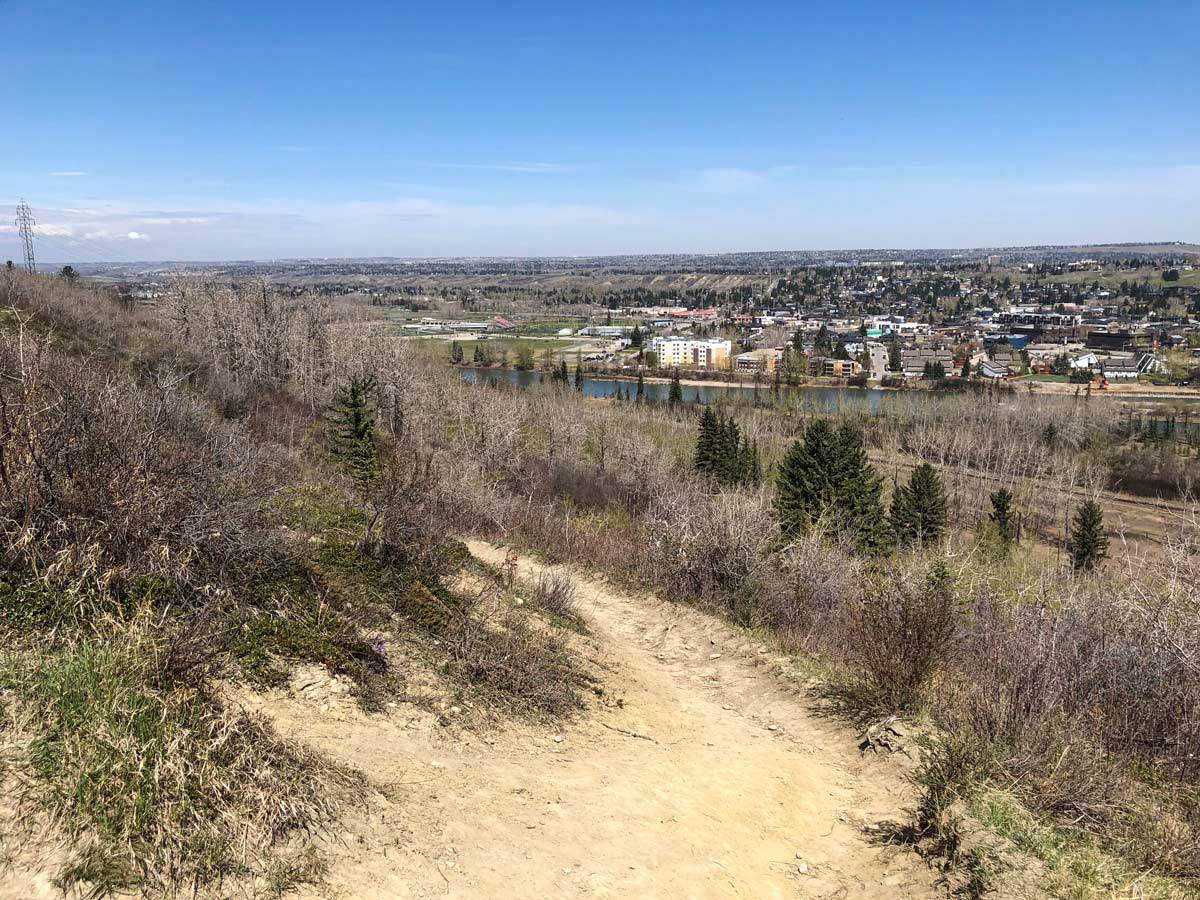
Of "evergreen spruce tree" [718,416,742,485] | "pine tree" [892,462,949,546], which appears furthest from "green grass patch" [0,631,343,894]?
"evergreen spruce tree" [718,416,742,485]

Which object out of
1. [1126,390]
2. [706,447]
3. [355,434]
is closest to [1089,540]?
[706,447]

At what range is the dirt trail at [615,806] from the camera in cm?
396

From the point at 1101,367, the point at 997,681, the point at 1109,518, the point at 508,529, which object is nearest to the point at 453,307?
the point at 1101,367

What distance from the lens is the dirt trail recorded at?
13.0 ft

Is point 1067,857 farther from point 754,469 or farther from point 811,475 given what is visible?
point 754,469

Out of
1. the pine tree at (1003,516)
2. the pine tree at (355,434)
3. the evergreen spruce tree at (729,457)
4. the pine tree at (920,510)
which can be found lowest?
the pine tree at (1003,516)

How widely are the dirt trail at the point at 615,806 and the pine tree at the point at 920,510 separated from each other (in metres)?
24.4

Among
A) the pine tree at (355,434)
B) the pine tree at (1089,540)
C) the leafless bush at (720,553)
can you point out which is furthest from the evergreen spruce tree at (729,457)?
the leafless bush at (720,553)

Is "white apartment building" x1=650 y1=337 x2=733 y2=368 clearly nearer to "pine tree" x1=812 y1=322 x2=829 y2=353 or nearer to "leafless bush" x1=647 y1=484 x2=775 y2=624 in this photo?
"pine tree" x1=812 y1=322 x2=829 y2=353

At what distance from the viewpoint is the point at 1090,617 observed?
23.1 feet

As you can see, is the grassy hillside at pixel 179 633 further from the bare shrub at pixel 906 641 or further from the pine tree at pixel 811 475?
the pine tree at pixel 811 475

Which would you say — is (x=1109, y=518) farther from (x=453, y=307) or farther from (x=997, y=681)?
(x=453, y=307)

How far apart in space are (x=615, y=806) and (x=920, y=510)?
1154 inches

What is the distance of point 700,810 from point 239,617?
134 inches
